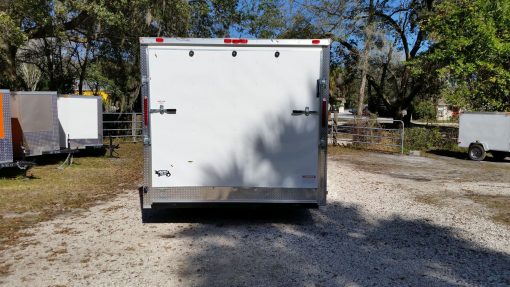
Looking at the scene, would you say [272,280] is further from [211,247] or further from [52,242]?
[52,242]

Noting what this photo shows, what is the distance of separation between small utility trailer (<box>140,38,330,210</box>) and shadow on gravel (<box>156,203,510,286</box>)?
1.72ft

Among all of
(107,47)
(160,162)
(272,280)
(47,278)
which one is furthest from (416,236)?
(107,47)

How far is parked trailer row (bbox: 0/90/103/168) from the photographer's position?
10047mm

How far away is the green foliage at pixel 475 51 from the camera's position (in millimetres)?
19578

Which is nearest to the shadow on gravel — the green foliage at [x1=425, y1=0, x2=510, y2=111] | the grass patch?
the grass patch

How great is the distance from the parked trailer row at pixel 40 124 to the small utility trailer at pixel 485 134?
13606 millimetres

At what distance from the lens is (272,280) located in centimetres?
465

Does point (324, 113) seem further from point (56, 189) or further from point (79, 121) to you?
point (79, 121)

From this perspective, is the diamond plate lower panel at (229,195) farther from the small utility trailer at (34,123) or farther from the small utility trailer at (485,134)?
the small utility trailer at (485,134)

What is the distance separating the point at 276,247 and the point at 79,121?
11155 millimetres

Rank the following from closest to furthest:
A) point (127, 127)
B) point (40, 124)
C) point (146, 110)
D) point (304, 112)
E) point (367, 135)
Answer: point (146, 110) < point (304, 112) < point (40, 124) < point (367, 135) < point (127, 127)

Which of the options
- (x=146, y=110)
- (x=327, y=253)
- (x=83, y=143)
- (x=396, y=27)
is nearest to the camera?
(x=327, y=253)

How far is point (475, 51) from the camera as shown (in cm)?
2027

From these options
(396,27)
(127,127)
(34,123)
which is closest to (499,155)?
(396,27)
